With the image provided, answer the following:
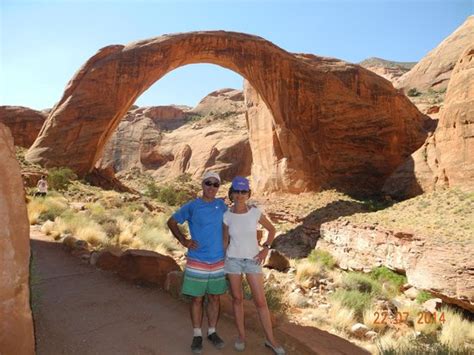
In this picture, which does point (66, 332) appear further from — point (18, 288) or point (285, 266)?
point (285, 266)

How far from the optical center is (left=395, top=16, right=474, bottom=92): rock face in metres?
36.9

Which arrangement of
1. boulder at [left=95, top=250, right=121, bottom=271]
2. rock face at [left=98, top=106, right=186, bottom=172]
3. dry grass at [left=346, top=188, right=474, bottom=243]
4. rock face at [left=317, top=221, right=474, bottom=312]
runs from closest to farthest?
boulder at [left=95, top=250, right=121, bottom=271], rock face at [left=317, top=221, right=474, bottom=312], dry grass at [left=346, top=188, right=474, bottom=243], rock face at [left=98, top=106, right=186, bottom=172]

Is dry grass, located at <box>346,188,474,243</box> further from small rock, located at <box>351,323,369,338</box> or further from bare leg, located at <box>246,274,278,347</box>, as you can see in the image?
bare leg, located at <box>246,274,278,347</box>

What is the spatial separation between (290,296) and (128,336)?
13.7 ft

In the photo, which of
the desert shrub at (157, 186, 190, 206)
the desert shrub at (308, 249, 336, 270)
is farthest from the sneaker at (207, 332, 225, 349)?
the desert shrub at (157, 186, 190, 206)

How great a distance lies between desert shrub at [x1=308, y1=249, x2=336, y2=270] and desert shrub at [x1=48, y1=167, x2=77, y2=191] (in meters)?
11.5

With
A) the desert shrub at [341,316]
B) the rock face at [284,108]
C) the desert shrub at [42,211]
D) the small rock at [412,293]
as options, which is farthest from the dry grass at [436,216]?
the desert shrub at [42,211]

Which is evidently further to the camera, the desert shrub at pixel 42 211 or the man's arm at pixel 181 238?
the desert shrub at pixel 42 211

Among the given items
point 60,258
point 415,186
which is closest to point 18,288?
point 60,258

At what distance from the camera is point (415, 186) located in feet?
46.6

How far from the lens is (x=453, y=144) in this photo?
12070 millimetres

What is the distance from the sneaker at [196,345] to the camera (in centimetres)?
328

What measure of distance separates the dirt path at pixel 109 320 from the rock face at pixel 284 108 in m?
14.3

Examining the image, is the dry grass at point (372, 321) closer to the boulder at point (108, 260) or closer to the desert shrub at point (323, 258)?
the boulder at point (108, 260)
